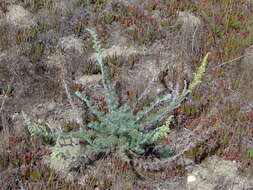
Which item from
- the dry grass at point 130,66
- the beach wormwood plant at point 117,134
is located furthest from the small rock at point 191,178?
the beach wormwood plant at point 117,134

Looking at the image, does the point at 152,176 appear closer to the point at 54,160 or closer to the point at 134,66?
the point at 54,160

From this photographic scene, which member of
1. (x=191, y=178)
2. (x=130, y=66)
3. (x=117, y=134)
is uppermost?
(x=130, y=66)

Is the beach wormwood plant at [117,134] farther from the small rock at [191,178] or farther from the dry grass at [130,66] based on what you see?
the small rock at [191,178]

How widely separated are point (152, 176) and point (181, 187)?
374 mm

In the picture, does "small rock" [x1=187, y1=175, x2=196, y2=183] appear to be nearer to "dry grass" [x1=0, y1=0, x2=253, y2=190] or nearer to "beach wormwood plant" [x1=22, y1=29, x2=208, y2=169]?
"dry grass" [x1=0, y1=0, x2=253, y2=190]


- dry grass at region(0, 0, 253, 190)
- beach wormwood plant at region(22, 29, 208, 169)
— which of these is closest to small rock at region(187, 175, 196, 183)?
dry grass at region(0, 0, 253, 190)

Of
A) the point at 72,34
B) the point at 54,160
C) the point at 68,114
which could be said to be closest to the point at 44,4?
the point at 72,34

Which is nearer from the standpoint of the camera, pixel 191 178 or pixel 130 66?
pixel 191 178

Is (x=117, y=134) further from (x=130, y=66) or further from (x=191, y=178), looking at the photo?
(x=130, y=66)

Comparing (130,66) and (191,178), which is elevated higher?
(130,66)

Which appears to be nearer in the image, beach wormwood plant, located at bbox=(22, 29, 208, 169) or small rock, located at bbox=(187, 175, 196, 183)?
beach wormwood plant, located at bbox=(22, 29, 208, 169)

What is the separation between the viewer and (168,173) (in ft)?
17.2

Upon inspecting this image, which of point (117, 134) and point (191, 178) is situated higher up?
point (117, 134)

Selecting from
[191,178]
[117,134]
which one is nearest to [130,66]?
[117,134]
